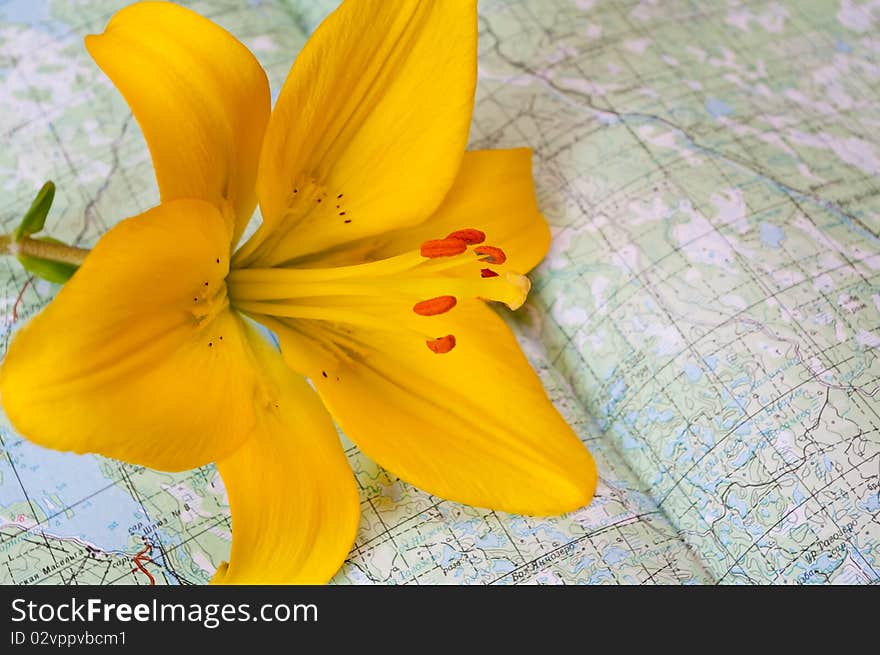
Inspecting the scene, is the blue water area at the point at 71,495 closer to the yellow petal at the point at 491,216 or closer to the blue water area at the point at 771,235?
the yellow petal at the point at 491,216

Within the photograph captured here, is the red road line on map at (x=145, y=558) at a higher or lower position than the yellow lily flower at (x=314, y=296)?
lower

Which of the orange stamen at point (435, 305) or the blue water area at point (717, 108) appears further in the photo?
the blue water area at point (717, 108)

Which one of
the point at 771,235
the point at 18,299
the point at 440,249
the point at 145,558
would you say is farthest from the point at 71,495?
the point at 771,235

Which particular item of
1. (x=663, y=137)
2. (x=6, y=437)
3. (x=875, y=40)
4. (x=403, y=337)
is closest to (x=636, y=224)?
(x=663, y=137)

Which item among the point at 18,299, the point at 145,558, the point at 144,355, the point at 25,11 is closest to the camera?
the point at 144,355

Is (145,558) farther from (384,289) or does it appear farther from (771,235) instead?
(771,235)

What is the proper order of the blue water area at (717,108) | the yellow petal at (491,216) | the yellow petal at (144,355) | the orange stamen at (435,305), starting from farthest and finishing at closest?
the blue water area at (717,108) < the yellow petal at (491,216) < the orange stamen at (435,305) < the yellow petal at (144,355)

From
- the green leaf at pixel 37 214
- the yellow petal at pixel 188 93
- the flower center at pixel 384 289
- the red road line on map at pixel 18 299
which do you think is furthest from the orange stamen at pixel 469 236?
the red road line on map at pixel 18 299

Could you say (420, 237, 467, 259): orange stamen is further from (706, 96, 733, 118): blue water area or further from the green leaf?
(706, 96, 733, 118): blue water area
